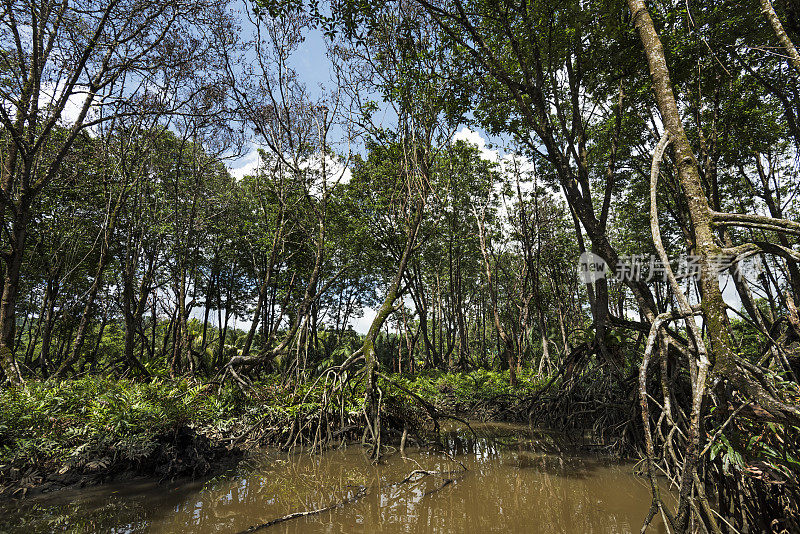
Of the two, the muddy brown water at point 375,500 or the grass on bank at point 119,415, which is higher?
the grass on bank at point 119,415

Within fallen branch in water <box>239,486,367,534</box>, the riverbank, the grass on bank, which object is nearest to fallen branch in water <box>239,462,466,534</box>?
fallen branch in water <box>239,486,367,534</box>

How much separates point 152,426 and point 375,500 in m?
3.24

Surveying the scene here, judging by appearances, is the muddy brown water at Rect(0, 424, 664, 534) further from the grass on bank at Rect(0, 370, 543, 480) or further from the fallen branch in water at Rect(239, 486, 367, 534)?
the grass on bank at Rect(0, 370, 543, 480)

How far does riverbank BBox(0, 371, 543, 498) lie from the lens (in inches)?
175

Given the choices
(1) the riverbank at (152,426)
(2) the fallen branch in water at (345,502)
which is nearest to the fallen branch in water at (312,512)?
(2) the fallen branch in water at (345,502)

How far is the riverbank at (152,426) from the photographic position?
444 centimetres

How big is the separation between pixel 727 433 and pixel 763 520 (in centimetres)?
61

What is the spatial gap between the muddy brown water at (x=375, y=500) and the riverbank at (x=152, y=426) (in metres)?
0.34

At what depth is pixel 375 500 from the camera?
3.94m

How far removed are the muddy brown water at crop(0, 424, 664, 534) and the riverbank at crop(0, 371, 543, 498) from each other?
336 millimetres

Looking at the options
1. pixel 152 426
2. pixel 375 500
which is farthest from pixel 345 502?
pixel 152 426

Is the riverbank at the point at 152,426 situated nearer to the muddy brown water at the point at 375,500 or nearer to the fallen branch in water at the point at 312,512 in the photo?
the muddy brown water at the point at 375,500

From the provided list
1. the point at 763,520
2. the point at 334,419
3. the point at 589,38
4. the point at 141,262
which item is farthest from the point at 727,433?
the point at 141,262

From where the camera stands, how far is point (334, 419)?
669 centimetres
